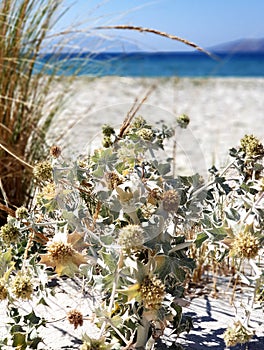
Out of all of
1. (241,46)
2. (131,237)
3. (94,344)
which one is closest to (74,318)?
(94,344)

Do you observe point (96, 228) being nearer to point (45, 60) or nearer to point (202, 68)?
point (45, 60)

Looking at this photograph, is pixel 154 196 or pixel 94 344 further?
pixel 154 196

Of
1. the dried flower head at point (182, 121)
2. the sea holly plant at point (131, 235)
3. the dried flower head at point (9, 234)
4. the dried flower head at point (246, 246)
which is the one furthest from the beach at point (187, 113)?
the dried flower head at point (9, 234)

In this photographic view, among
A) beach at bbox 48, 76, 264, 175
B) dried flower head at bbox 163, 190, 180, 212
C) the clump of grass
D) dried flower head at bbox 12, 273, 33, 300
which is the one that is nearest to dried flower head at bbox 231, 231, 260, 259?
dried flower head at bbox 163, 190, 180, 212

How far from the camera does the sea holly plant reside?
95 centimetres

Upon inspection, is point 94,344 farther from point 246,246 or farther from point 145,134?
point 145,134

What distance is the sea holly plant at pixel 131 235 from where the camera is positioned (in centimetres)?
95

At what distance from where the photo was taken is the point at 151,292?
0.90 metres

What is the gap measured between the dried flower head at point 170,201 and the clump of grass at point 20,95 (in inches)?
42.6

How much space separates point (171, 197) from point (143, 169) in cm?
9

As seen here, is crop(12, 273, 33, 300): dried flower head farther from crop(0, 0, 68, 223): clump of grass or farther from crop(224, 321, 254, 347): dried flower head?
crop(0, 0, 68, 223): clump of grass

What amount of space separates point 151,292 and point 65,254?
0.16 metres

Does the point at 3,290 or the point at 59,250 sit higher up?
the point at 59,250

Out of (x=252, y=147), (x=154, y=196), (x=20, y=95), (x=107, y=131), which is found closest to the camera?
(x=154, y=196)
